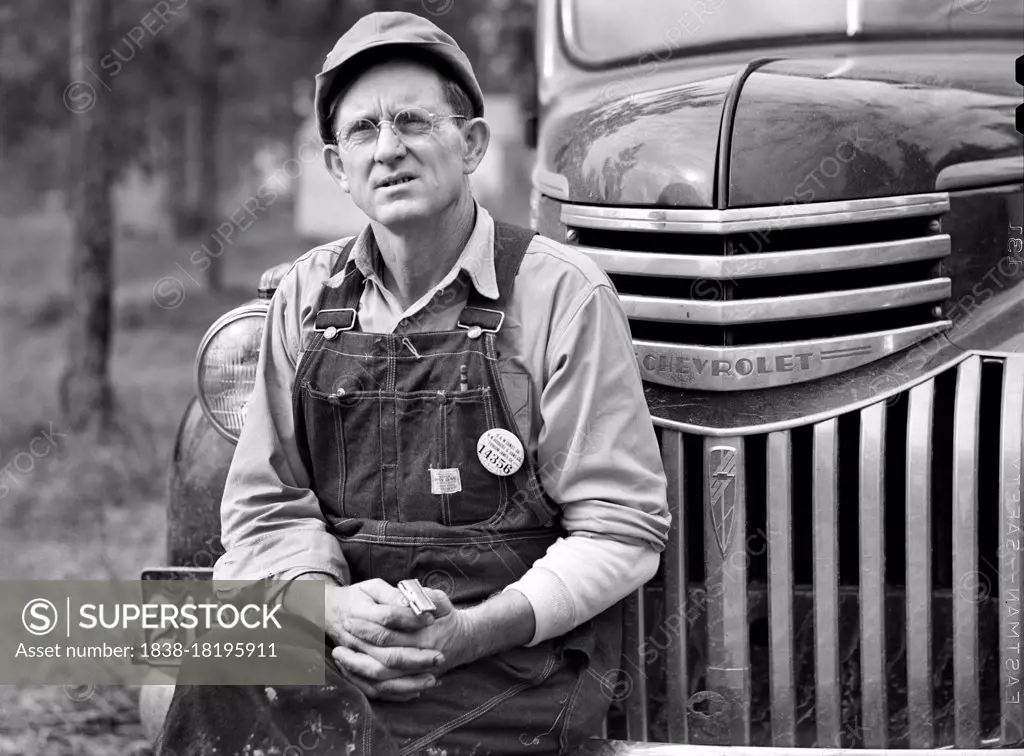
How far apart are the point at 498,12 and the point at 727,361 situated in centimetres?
1364

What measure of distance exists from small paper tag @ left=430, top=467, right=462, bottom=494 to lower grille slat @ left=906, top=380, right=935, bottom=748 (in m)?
0.84

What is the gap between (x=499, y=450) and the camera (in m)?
2.54

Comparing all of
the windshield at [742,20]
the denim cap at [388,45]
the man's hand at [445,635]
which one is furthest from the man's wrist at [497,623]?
the windshield at [742,20]

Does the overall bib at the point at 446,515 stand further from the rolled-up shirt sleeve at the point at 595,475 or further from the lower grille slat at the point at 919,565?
the lower grille slat at the point at 919,565

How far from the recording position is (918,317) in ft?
9.16

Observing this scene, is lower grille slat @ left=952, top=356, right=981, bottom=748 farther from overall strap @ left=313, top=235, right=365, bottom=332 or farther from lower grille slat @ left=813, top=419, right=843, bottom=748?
overall strap @ left=313, top=235, right=365, bottom=332

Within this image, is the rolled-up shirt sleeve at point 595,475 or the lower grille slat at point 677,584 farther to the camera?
the lower grille slat at point 677,584

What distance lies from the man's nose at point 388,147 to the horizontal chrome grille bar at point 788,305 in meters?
0.59

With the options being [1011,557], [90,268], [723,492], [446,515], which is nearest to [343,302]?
[446,515]

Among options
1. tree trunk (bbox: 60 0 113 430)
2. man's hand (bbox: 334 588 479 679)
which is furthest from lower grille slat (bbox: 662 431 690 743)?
tree trunk (bbox: 60 0 113 430)

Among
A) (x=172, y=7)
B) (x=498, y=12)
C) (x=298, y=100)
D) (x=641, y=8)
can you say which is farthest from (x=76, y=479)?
(x=298, y=100)

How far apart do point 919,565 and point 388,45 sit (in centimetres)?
137

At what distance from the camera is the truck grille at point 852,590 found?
260cm

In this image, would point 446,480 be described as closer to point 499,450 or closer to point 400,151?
point 499,450
